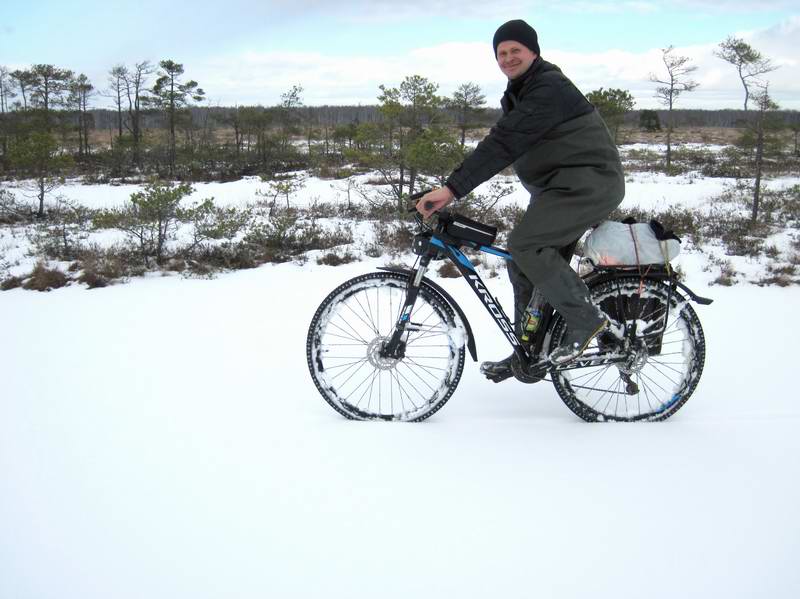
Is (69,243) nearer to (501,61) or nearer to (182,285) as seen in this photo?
(182,285)

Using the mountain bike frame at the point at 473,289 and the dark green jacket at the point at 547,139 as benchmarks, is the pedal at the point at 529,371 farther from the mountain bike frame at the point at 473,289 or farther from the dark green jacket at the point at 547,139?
the dark green jacket at the point at 547,139

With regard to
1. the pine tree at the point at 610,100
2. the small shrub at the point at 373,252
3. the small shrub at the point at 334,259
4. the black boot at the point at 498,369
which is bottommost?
the black boot at the point at 498,369

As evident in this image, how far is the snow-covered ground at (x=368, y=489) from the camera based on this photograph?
83.0 inches

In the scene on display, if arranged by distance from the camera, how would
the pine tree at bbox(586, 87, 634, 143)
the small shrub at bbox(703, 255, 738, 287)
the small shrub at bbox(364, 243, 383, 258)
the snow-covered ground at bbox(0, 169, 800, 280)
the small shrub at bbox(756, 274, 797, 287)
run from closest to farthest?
the small shrub at bbox(756, 274, 797, 287), the small shrub at bbox(703, 255, 738, 287), the small shrub at bbox(364, 243, 383, 258), the snow-covered ground at bbox(0, 169, 800, 280), the pine tree at bbox(586, 87, 634, 143)

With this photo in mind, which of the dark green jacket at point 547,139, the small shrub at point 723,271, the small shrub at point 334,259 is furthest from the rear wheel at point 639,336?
the small shrub at point 334,259

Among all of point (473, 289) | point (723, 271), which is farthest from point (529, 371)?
point (723, 271)

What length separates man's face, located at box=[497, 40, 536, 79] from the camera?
286cm

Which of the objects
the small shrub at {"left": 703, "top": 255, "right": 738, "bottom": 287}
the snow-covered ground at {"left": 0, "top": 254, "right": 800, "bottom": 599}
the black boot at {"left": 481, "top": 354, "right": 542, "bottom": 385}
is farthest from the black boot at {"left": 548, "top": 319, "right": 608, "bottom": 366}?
the small shrub at {"left": 703, "top": 255, "right": 738, "bottom": 287}

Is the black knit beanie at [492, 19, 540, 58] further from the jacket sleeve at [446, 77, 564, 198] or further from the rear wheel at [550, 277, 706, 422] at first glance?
the rear wheel at [550, 277, 706, 422]

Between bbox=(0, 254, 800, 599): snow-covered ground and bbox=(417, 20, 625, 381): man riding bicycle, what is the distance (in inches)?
34.3

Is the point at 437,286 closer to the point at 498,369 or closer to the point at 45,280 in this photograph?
the point at 498,369

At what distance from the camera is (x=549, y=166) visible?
3.00 metres

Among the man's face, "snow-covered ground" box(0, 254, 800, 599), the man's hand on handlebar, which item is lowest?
"snow-covered ground" box(0, 254, 800, 599)

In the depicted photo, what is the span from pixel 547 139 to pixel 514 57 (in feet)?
1.46
